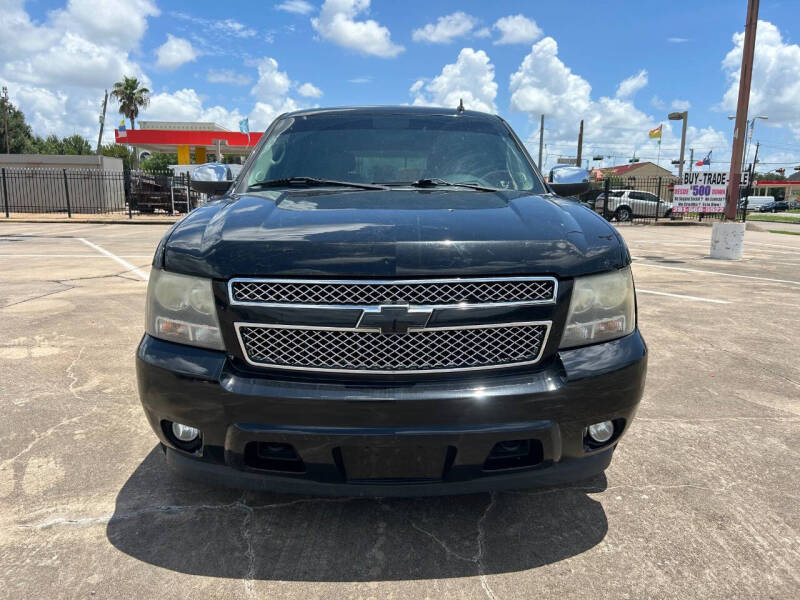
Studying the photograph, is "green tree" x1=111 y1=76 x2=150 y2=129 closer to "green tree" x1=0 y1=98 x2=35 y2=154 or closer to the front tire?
"green tree" x1=0 y1=98 x2=35 y2=154

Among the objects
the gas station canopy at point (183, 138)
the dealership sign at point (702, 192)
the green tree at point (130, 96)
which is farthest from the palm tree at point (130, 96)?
the dealership sign at point (702, 192)

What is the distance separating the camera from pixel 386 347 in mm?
1882

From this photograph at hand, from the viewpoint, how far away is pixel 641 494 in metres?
2.50

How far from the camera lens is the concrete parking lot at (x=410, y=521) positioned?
193 cm

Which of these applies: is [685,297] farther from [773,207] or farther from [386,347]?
[773,207]

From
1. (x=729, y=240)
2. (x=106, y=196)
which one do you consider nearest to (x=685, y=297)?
(x=729, y=240)

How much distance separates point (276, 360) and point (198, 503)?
0.92 m

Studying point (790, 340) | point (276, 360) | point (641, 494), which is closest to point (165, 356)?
point (276, 360)

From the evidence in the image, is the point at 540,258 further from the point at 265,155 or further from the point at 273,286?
the point at 265,155

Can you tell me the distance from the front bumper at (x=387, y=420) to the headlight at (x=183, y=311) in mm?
43

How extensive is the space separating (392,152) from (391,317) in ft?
5.13

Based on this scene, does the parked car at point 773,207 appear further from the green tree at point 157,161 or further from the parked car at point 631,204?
the green tree at point 157,161

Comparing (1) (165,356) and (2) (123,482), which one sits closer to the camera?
(1) (165,356)

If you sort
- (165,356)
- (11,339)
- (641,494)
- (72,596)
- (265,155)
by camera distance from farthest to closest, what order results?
(11,339), (265,155), (641,494), (165,356), (72,596)
